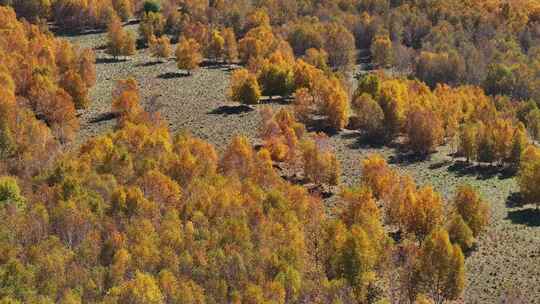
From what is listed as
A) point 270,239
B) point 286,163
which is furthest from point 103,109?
point 270,239

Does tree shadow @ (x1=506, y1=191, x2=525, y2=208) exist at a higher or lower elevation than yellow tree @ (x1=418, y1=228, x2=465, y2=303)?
lower

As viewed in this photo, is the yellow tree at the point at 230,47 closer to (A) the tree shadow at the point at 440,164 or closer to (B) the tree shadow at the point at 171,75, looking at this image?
(B) the tree shadow at the point at 171,75

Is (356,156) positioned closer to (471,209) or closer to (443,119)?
(443,119)

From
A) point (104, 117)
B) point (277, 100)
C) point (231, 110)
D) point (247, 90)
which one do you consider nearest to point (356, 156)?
point (247, 90)

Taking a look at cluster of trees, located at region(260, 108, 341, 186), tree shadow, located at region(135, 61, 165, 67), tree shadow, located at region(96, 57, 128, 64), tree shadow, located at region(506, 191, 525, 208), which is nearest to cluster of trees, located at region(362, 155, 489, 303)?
cluster of trees, located at region(260, 108, 341, 186)

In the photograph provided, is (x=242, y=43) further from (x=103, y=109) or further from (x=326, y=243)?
(x=326, y=243)

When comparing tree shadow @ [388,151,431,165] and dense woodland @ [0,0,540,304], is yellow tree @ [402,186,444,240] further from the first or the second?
tree shadow @ [388,151,431,165]

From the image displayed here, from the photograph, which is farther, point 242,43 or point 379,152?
point 242,43
